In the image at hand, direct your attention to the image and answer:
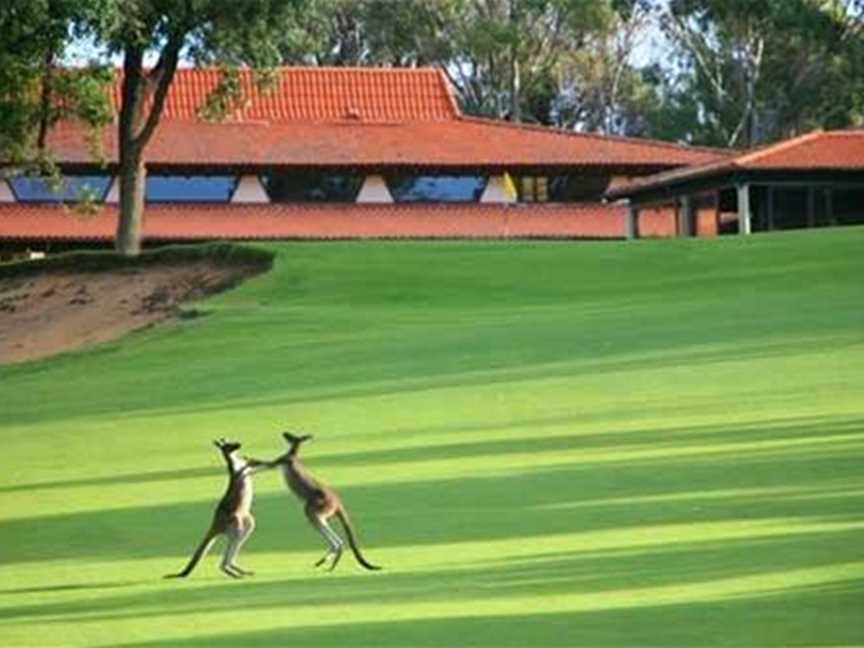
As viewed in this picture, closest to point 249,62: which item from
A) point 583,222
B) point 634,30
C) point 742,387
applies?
point 583,222

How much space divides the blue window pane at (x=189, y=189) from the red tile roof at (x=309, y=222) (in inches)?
19.3

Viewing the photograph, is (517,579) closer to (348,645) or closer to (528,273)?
(348,645)

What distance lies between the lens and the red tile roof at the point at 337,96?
71125 millimetres

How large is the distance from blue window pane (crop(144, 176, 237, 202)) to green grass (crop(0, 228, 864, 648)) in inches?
1101

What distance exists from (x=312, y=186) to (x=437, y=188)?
3.46 m

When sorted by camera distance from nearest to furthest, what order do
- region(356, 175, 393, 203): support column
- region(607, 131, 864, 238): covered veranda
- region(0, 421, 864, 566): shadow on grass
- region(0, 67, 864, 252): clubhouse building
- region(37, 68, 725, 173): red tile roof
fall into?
region(0, 421, 864, 566): shadow on grass
region(607, 131, 864, 238): covered veranda
region(0, 67, 864, 252): clubhouse building
region(37, 68, 725, 173): red tile roof
region(356, 175, 393, 203): support column

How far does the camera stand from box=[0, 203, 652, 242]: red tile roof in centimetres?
6431

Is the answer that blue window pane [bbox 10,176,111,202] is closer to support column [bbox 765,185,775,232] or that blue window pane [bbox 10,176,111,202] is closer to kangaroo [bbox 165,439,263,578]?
support column [bbox 765,185,775,232]

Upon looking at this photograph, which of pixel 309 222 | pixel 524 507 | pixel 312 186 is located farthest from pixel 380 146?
pixel 524 507

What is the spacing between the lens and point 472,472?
59.2ft

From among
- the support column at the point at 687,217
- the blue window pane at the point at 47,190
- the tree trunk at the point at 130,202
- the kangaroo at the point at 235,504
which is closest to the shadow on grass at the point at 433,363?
the kangaroo at the point at 235,504

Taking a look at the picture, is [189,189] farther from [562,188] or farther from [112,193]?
[562,188]

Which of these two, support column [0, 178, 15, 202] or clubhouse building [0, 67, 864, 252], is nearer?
clubhouse building [0, 67, 864, 252]

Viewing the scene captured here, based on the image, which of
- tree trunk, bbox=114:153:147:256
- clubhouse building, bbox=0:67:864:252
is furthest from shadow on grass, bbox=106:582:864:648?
clubhouse building, bbox=0:67:864:252
